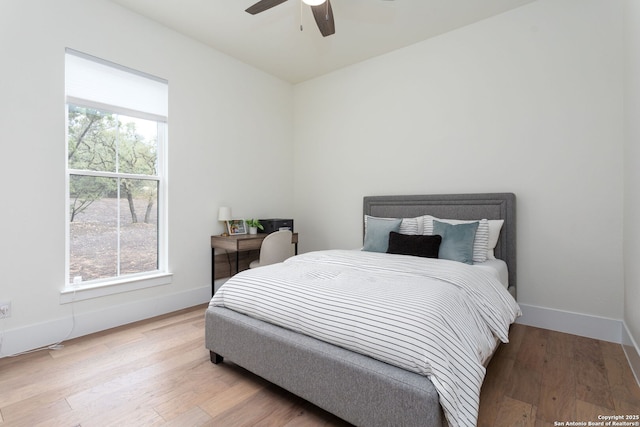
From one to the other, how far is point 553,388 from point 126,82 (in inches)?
160

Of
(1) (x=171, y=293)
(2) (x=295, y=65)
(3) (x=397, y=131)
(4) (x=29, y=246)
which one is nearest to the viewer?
(4) (x=29, y=246)

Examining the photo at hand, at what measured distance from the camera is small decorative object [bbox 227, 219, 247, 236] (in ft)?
12.1

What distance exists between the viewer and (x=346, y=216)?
162 inches

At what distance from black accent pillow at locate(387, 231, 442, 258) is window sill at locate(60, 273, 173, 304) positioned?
7.60ft

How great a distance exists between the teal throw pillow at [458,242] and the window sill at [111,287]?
2.72 metres

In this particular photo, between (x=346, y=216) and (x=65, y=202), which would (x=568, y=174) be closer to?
(x=346, y=216)

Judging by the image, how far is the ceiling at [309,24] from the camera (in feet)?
9.21

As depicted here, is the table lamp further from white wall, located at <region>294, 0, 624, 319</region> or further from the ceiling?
the ceiling

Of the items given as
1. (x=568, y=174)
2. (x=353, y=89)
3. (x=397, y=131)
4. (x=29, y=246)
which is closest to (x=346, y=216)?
(x=397, y=131)

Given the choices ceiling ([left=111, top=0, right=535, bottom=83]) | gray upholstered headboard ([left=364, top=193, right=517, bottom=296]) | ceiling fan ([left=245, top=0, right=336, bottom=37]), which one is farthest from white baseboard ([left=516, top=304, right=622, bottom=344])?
ceiling fan ([left=245, top=0, right=336, bottom=37])

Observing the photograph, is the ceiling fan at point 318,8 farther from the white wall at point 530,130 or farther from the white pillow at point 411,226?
the white pillow at point 411,226

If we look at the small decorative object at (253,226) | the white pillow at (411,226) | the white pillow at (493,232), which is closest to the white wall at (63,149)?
the small decorative object at (253,226)

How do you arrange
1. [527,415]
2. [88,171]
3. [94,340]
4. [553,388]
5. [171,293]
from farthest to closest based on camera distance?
[171,293]
[88,171]
[94,340]
[553,388]
[527,415]

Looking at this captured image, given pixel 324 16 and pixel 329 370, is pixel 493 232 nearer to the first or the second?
pixel 329 370
